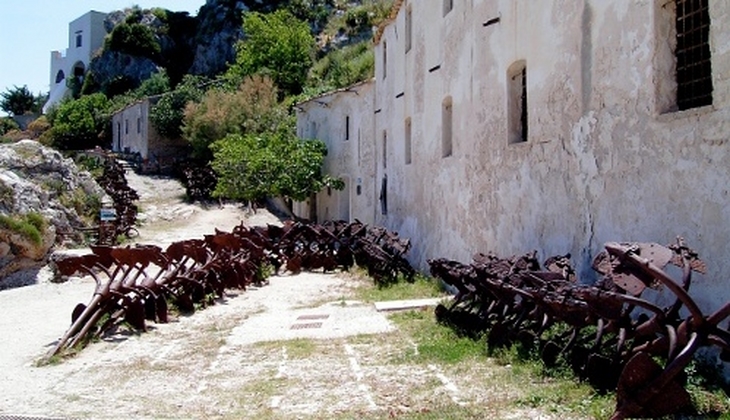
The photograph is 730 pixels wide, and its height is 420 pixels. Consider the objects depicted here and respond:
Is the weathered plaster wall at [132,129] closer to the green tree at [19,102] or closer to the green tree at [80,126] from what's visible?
the green tree at [80,126]

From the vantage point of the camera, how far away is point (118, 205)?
78.0ft

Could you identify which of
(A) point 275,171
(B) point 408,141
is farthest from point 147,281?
(A) point 275,171

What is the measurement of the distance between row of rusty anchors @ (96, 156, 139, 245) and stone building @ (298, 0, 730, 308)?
9.54 m

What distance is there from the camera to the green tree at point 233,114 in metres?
33.9

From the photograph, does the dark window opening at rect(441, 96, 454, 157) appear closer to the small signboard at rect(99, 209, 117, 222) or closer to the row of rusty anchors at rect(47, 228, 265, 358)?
the row of rusty anchors at rect(47, 228, 265, 358)

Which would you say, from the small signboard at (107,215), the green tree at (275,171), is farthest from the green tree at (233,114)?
the small signboard at (107,215)

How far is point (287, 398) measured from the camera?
233 inches

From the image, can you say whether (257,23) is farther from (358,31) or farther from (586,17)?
(586,17)

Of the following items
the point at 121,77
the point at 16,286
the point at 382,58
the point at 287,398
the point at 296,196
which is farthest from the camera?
the point at 121,77

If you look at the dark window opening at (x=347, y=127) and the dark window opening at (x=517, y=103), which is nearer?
the dark window opening at (x=517, y=103)

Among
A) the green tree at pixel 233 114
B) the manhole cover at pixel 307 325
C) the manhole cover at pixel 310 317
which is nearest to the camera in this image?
the manhole cover at pixel 307 325

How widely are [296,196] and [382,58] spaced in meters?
6.78

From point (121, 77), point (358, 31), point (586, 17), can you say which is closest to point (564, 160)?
point (586, 17)

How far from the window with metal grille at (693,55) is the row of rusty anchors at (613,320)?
1655mm
